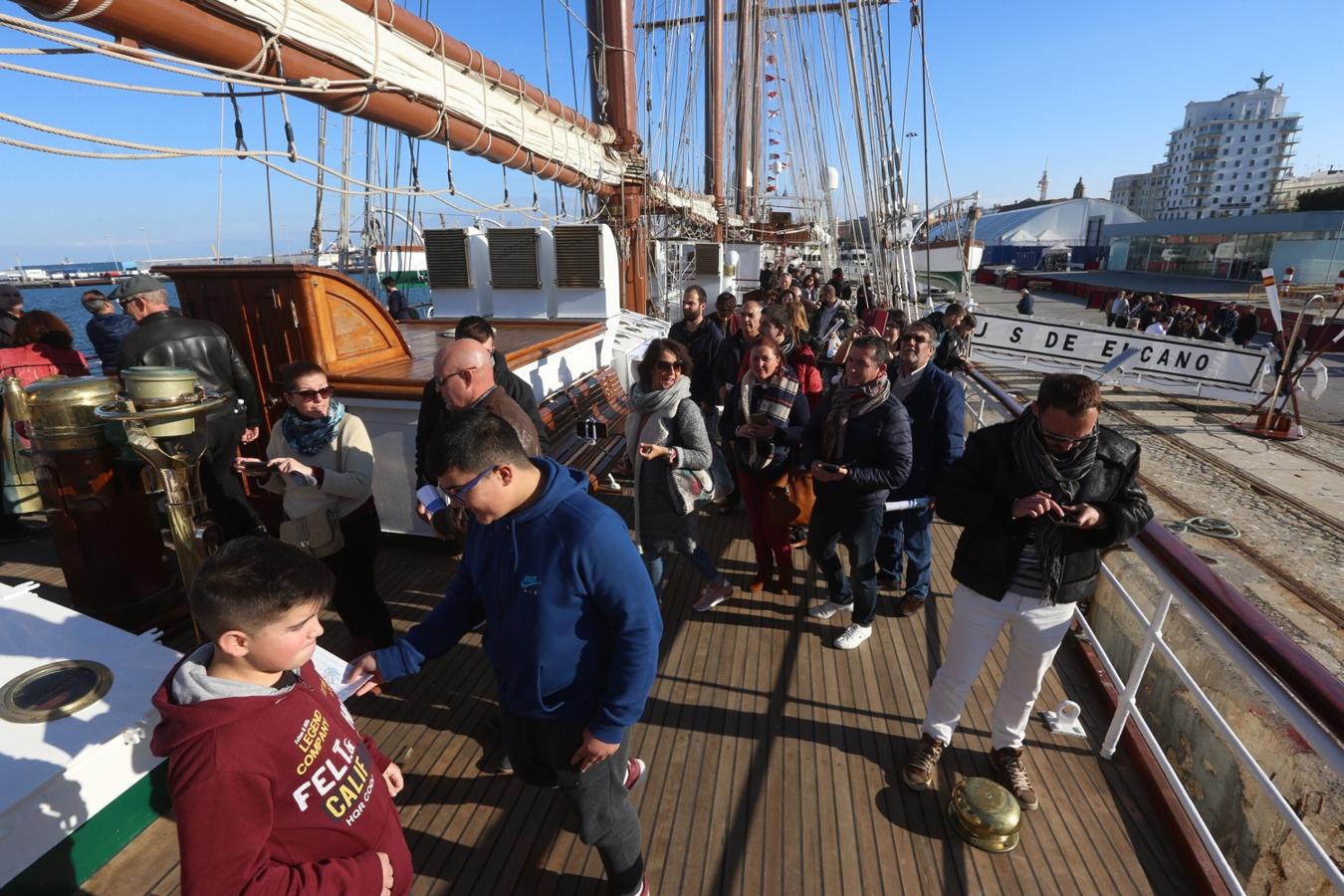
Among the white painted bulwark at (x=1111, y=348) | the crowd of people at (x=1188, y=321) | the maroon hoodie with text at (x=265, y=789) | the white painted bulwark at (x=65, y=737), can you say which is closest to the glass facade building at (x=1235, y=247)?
the crowd of people at (x=1188, y=321)

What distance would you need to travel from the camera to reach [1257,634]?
1.63 metres

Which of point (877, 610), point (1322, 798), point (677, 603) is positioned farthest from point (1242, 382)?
point (677, 603)

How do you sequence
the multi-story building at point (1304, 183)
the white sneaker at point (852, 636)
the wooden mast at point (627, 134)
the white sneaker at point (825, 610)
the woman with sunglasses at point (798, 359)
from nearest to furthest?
1. the white sneaker at point (852, 636)
2. the white sneaker at point (825, 610)
3. the woman with sunglasses at point (798, 359)
4. the wooden mast at point (627, 134)
5. the multi-story building at point (1304, 183)

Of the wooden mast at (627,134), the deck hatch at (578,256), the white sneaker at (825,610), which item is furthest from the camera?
the wooden mast at (627,134)

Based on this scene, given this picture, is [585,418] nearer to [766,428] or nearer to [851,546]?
[766,428]

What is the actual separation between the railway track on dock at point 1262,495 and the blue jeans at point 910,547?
17.9 feet

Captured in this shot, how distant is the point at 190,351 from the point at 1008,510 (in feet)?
12.7

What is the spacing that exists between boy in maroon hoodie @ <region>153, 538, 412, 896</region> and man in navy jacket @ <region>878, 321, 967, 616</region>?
2.74 meters

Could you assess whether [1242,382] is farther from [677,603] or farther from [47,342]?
[47,342]

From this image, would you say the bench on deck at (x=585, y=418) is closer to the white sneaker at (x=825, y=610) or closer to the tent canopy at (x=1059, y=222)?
the white sneaker at (x=825, y=610)

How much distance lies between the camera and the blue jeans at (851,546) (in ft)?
10.2

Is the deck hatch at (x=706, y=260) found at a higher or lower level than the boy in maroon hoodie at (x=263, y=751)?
higher

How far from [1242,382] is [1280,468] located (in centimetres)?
150

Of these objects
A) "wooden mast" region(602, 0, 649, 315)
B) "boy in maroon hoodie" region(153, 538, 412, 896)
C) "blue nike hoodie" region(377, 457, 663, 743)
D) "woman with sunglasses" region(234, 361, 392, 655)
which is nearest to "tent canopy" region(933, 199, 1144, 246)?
"wooden mast" region(602, 0, 649, 315)
